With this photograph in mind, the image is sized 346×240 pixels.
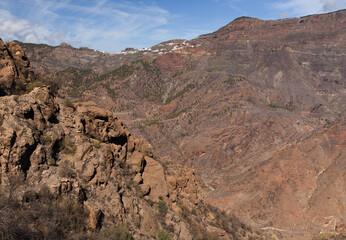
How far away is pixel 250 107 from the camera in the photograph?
56469 mm

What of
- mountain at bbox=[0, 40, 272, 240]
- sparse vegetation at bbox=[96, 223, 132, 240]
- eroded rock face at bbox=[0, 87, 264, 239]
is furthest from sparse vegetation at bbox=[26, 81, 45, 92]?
sparse vegetation at bbox=[96, 223, 132, 240]

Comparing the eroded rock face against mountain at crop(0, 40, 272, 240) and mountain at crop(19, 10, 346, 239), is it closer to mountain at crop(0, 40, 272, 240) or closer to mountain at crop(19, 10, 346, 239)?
mountain at crop(0, 40, 272, 240)

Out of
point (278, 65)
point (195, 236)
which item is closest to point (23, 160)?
point (195, 236)

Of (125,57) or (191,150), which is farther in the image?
(125,57)

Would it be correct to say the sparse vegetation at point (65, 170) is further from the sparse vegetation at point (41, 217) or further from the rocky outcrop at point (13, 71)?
the rocky outcrop at point (13, 71)

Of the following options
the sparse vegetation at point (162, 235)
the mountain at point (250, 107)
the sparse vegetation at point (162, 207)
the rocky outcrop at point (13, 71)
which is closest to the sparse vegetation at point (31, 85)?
→ the rocky outcrop at point (13, 71)

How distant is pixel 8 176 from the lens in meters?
7.67

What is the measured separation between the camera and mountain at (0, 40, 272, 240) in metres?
7.28

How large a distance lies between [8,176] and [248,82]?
6644 cm

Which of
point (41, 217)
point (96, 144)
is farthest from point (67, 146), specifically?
point (41, 217)

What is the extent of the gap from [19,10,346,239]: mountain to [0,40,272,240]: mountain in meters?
4.51

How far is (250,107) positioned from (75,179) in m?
51.6

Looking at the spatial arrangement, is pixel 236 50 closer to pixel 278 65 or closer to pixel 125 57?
pixel 278 65

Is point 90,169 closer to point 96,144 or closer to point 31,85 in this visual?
point 96,144
